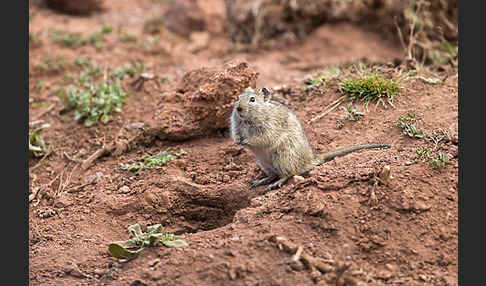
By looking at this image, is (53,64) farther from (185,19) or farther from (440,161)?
(440,161)

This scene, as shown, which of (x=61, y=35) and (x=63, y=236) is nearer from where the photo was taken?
(x=63, y=236)

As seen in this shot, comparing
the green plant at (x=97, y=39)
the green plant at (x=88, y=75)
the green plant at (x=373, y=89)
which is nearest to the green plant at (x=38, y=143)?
the green plant at (x=88, y=75)

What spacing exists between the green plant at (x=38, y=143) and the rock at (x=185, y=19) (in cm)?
462

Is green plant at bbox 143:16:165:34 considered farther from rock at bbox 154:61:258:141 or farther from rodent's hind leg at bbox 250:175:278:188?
rodent's hind leg at bbox 250:175:278:188

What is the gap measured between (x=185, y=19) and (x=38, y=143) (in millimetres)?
4914

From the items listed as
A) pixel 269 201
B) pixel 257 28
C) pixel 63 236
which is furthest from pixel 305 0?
pixel 63 236

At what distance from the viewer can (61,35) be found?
937cm

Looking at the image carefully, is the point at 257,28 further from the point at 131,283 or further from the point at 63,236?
the point at 131,283

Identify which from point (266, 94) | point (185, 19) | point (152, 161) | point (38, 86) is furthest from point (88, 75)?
point (266, 94)

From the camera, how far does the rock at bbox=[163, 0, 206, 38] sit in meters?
10.5

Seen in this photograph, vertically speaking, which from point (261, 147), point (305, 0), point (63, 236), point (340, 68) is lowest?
point (63, 236)

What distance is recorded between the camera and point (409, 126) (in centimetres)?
541

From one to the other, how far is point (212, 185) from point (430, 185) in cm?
229

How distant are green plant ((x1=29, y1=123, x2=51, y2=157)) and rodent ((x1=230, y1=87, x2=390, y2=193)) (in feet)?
9.03
